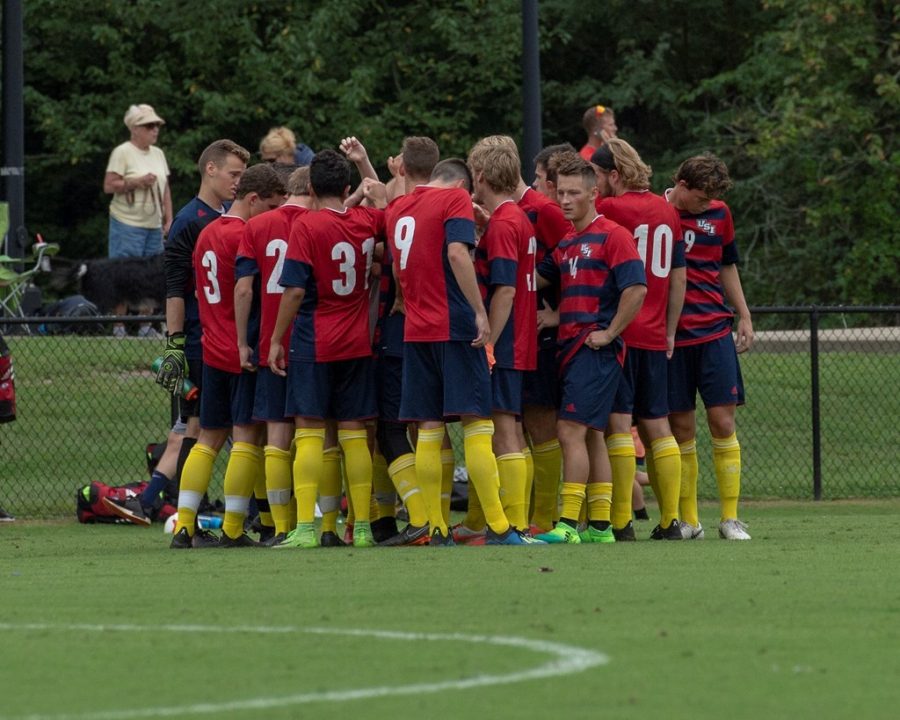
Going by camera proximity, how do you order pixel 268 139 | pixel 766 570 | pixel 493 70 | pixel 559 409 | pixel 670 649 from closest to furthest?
pixel 670 649, pixel 766 570, pixel 559 409, pixel 268 139, pixel 493 70

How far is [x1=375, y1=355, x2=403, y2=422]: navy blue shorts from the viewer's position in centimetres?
1071

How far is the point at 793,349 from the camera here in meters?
18.5

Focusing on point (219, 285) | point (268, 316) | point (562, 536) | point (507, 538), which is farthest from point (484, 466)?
point (219, 285)

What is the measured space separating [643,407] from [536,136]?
6015mm

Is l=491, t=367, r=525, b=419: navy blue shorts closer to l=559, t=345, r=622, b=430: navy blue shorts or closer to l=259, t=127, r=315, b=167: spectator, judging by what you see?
l=559, t=345, r=622, b=430: navy blue shorts

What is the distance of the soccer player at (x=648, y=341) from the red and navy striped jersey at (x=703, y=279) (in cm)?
19

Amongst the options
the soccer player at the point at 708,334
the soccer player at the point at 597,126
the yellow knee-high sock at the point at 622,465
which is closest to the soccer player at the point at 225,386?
the yellow knee-high sock at the point at 622,465

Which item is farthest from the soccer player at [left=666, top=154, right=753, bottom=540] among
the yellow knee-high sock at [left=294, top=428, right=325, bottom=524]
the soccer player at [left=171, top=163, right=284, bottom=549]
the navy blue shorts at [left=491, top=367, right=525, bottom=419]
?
the soccer player at [left=171, top=163, right=284, bottom=549]

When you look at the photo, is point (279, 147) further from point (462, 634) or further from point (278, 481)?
point (462, 634)

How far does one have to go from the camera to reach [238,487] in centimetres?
1084

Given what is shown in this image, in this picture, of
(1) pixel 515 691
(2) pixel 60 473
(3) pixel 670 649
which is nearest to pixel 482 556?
(3) pixel 670 649

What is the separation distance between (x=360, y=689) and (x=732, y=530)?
5.60m

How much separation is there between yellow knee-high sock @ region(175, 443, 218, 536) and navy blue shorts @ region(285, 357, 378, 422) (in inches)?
29.3

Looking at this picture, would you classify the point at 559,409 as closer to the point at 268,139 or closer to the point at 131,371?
the point at 268,139
